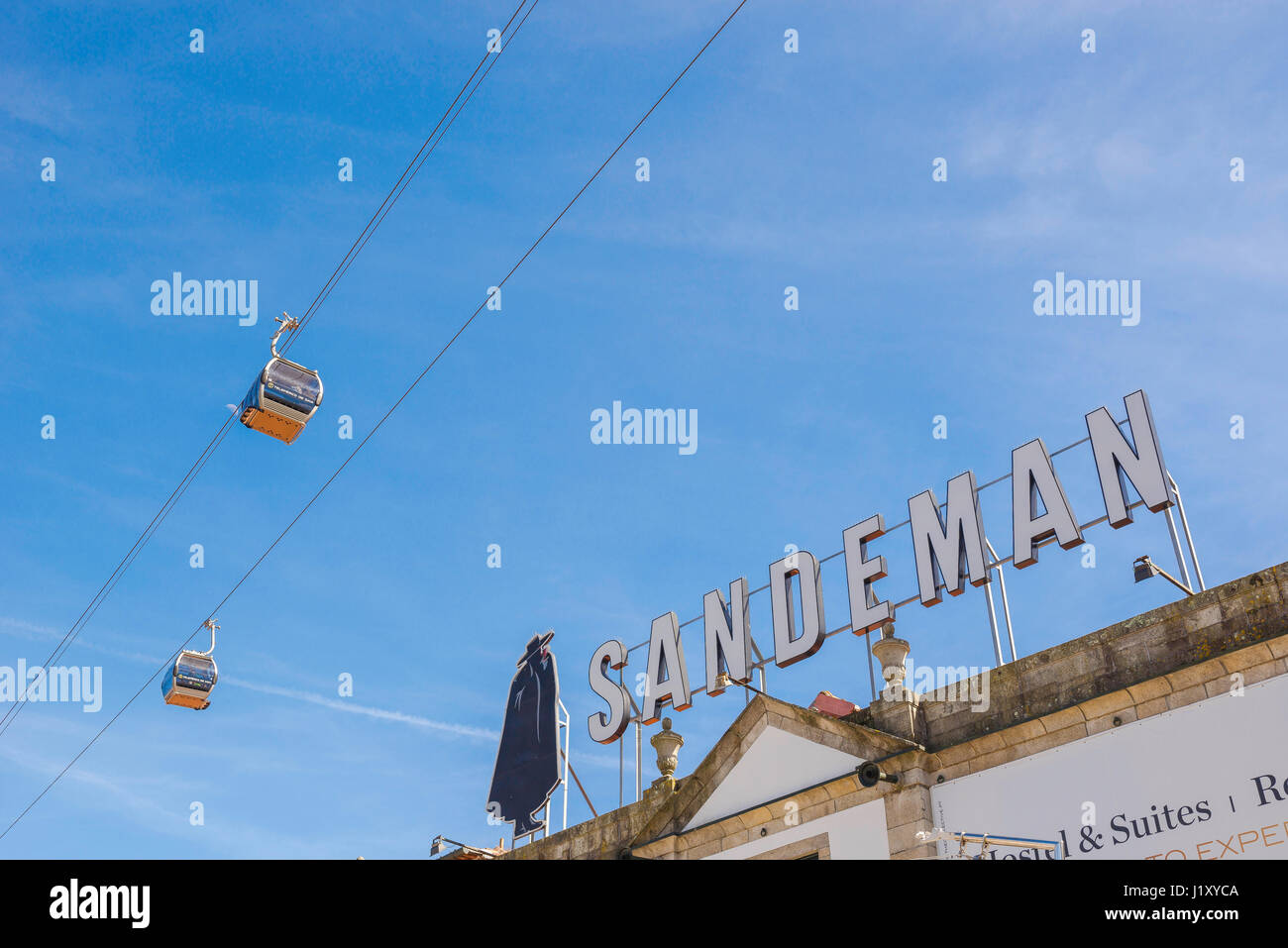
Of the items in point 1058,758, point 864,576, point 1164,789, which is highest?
point 864,576

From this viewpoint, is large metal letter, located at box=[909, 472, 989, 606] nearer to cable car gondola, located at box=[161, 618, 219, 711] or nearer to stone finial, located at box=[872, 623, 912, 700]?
stone finial, located at box=[872, 623, 912, 700]

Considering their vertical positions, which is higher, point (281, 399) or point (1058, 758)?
point (281, 399)

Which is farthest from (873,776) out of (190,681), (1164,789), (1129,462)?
(190,681)

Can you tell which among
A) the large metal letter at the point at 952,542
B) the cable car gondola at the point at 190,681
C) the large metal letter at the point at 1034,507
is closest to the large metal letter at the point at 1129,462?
the large metal letter at the point at 1034,507

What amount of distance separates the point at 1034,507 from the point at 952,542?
52.1 inches

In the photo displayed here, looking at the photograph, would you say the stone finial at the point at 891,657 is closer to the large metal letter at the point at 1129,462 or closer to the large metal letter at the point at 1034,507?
the large metal letter at the point at 1034,507

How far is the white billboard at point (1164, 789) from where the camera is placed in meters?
13.3

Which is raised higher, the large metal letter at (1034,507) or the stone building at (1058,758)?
the large metal letter at (1034,507)

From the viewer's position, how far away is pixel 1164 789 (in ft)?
46.2

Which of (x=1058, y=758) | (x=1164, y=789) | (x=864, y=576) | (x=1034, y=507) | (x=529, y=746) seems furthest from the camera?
(x=529, y=746)

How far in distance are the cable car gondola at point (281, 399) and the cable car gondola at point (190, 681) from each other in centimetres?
892

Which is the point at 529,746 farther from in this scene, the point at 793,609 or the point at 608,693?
the point at 793,609

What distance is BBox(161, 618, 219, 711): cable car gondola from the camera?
25438 mm
